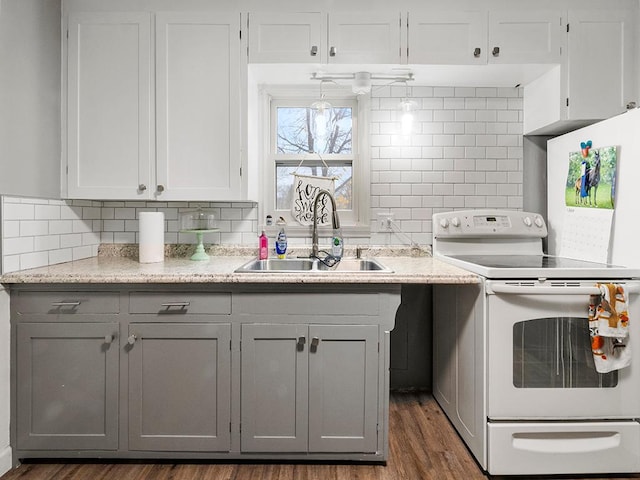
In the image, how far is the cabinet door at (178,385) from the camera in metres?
1.96

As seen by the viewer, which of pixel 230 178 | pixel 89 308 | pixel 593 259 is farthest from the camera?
pixel 230 178

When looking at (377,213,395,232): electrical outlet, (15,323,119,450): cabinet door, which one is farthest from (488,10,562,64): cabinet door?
(15,323,119,450): cabinet door

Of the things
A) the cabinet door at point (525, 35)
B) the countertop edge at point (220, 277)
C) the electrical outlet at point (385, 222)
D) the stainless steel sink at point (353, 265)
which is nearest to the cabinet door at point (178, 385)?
the countertop edge at point (220, 277)

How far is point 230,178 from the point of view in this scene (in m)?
2.32

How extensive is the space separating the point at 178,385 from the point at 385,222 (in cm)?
154

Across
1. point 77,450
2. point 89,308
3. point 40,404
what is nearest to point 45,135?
point 89,308

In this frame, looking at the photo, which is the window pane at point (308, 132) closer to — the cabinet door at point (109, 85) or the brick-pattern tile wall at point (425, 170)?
the brick-pattern tile wall at point (425, 170)

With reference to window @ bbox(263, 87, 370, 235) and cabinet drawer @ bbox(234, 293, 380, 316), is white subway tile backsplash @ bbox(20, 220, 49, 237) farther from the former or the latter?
window @ bbox(263, 87, 370, 235)

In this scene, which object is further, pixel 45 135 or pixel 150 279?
pixel 45 135

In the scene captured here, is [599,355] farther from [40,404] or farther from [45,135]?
[45,135]

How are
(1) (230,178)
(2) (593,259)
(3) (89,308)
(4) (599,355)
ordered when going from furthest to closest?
→ 1. (1) (230,178)
2. (2) (593,259)
3. (3) (89,308)
4. (4) (599,355)

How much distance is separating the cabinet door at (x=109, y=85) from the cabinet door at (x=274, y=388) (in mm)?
1172

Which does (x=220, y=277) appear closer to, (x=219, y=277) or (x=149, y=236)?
(x=219, y=277)

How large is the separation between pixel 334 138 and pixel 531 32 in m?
1.24
